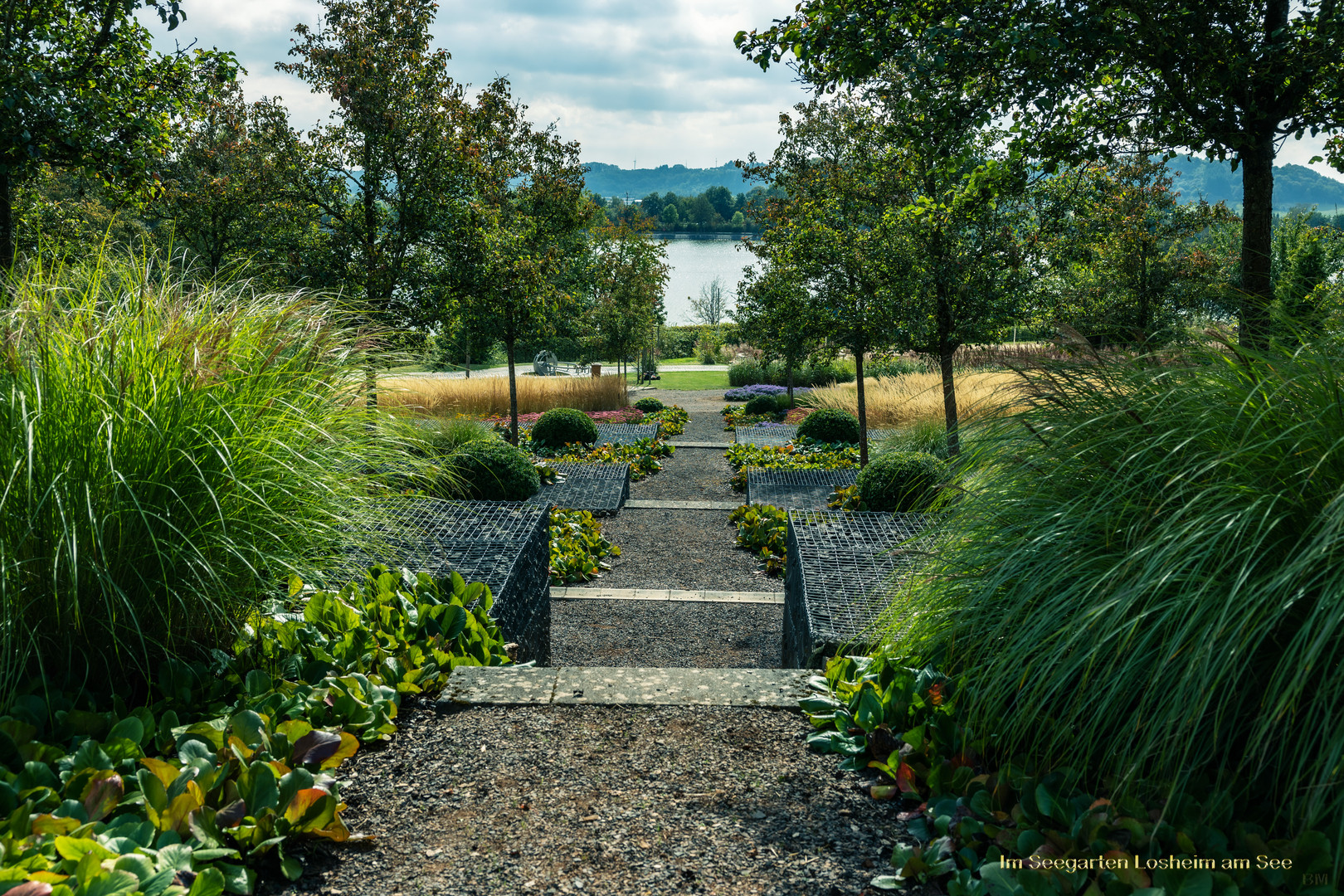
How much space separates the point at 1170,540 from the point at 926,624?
878 mm

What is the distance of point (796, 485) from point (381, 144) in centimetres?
643

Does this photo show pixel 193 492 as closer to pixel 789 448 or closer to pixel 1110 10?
pixel 1110 10

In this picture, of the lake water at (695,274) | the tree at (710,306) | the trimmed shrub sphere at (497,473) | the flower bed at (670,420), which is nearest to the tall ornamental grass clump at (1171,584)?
the trimmed shrub sphere at (497,473)

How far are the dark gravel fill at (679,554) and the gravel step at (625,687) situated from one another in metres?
3.94

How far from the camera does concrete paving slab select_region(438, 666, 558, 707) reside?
Result: 2.68 meters

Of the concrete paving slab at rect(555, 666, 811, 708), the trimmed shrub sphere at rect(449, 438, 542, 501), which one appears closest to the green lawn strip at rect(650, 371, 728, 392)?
the trimmed shrub sphere at rect(449, 438, 542, 501)

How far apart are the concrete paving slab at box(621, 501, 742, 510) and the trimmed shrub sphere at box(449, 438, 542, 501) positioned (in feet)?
5.66

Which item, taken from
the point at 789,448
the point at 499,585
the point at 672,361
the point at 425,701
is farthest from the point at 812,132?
the point at 672,361

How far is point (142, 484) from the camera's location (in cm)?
229

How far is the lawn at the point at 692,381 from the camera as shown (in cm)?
2973

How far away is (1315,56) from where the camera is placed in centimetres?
357

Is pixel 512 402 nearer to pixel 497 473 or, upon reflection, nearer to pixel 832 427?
pixel 497 473

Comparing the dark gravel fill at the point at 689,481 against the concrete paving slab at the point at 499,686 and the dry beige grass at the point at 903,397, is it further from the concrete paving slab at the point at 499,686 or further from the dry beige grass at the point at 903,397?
the concrete paving slab at the point at 499,686

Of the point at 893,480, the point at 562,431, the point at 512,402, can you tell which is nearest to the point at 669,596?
the point at 893,480
